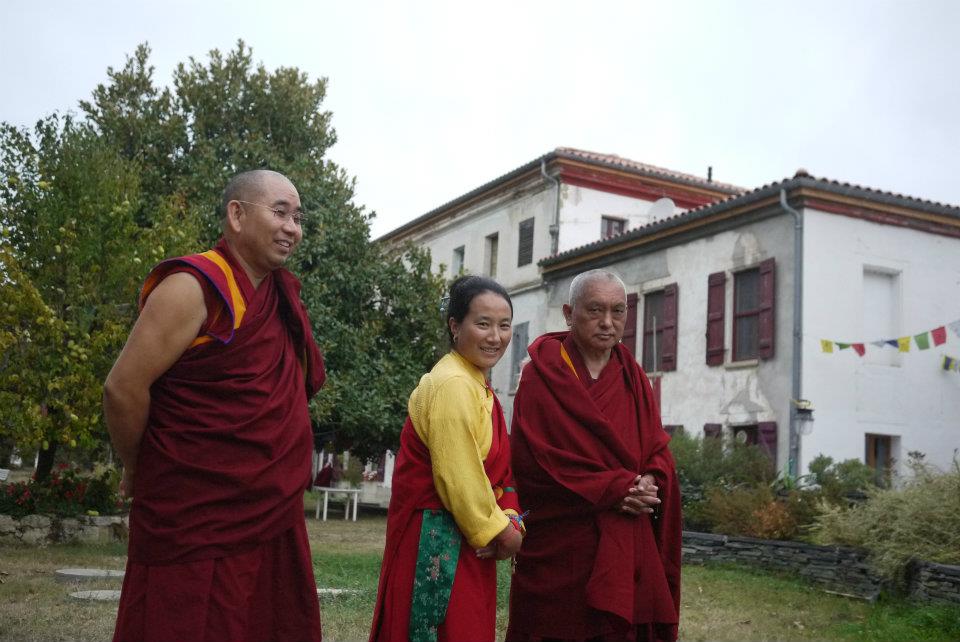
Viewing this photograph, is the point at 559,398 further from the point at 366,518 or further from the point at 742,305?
the point at 366,518

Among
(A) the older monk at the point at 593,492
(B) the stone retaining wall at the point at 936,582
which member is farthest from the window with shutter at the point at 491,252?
(A) the older monk at the point at 593,492

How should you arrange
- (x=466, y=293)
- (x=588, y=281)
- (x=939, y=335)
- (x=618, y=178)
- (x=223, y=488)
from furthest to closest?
(x=618, y=178)
(x=939, y=335)
(x=588, y=281)
(x=466, y=293)
(x=223, y=488)

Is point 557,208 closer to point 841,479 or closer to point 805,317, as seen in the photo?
point 805,317

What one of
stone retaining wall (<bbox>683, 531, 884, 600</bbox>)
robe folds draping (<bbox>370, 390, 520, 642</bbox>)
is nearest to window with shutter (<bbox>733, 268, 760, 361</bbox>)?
stone retaining wall (<bbox>683, 531, 884, 600</bbox>)

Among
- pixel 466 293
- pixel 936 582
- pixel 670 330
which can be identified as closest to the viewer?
pixel 466 293

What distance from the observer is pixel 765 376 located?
51.6 feet

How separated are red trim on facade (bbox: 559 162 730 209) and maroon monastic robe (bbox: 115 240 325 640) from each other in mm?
20607

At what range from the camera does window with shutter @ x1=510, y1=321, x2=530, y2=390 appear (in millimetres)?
23828

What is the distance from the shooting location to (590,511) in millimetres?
3752

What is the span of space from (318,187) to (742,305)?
360 inches

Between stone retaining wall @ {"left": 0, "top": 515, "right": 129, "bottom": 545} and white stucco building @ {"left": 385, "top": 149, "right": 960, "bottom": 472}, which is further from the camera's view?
white stucco building @ {"left": 385, "top": 149, "right": 960, "bottom": 472}

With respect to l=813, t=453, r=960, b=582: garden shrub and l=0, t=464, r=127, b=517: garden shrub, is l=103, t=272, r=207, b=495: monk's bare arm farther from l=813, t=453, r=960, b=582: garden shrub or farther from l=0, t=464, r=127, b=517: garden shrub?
l=0, t=464, r=127, b=517: garden shrub

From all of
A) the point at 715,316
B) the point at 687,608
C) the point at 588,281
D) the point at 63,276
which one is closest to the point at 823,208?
the point at 715,316

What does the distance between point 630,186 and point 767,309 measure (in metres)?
8.86
